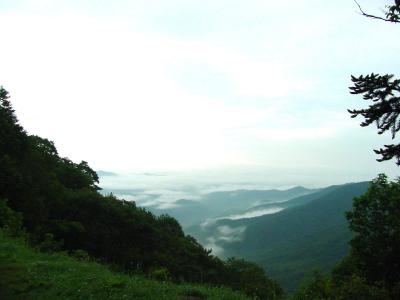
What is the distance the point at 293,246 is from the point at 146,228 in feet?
520

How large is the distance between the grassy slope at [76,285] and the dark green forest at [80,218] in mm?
6688

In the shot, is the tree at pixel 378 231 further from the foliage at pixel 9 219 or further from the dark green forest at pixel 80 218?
the foliage at pixel 9 219

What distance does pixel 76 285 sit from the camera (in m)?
9.85

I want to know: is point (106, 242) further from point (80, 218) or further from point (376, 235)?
point (376, 235)

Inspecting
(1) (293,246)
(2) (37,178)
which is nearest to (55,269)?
(2) (37,178)

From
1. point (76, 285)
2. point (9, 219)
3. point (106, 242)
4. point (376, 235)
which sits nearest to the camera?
point (76, 285)

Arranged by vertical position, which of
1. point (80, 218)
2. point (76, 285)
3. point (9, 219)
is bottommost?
point (76, 285)

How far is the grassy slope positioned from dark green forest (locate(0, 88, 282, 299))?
6688 mm

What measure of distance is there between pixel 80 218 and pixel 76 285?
2651cm

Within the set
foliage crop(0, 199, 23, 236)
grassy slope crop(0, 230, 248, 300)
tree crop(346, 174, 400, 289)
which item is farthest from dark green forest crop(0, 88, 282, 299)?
tree crop(346, 174, 400, 289)

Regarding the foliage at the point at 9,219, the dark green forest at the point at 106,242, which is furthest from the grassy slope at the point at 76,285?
the foliage at the point at 9,219

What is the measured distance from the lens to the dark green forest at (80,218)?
26.2 m

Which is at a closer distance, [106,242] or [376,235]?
[376,235]

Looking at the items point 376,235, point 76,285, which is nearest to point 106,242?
point 376,235
